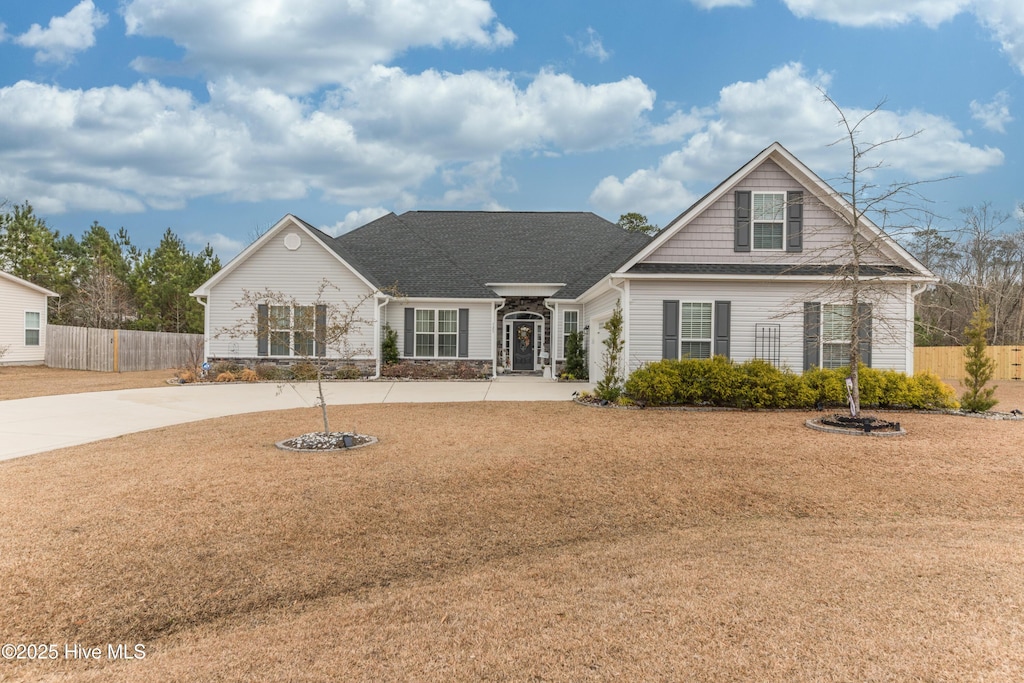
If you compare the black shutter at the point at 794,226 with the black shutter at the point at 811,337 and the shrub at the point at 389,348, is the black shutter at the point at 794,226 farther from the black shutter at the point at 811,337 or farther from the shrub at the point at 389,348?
the shrub at the point at 389,348

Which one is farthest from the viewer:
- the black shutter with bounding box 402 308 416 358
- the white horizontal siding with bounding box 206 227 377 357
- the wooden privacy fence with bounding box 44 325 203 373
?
the wooden privacy fence with bounding box 44 325 203 373

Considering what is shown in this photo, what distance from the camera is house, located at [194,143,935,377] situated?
13.9m

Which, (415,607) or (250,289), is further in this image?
(250,289)

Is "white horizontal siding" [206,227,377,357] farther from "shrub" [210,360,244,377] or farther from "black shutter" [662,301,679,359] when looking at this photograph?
"black shutter" [662,301,679,359]

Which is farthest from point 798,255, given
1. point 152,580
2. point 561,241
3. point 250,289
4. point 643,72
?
point 250,289

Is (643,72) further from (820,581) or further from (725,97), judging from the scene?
(820,581)

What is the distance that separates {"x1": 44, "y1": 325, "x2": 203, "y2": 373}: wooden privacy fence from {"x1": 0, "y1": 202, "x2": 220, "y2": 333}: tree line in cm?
477

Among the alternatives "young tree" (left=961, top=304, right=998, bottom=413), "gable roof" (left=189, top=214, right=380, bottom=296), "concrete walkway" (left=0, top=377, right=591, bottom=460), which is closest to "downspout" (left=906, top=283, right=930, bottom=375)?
"young tree" (left=961, top=304, right=998, bottom=413)

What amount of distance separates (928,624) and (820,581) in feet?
2.30

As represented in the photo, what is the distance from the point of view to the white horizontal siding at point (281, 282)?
62.2ft

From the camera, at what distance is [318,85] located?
18125 millimetres

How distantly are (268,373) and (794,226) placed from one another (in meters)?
16.8

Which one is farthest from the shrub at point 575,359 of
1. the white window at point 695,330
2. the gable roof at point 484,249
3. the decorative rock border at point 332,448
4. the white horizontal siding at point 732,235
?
the decorative rock border at point 332,448

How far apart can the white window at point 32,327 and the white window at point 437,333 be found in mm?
18578
